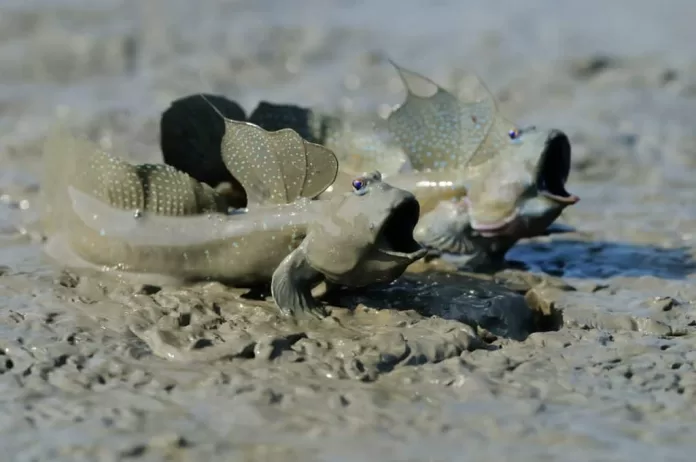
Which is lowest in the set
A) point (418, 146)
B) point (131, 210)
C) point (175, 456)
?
point (175, 456)

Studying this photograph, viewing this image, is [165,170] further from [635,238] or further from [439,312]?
[635,238]

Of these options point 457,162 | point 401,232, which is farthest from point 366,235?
point 457,162

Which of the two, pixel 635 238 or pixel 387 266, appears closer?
pixel 387 266

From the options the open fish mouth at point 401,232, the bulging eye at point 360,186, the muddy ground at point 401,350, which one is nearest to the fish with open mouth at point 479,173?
the muddy ground at point 401,350

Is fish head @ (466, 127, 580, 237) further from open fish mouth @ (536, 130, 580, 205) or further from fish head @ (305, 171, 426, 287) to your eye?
fish head @ (305, 171, 426, 287)

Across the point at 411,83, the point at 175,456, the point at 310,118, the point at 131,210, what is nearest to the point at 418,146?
the point at 310,118

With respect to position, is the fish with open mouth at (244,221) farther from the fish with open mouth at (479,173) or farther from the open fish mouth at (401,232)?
the fish with open mouth at (479,173)
